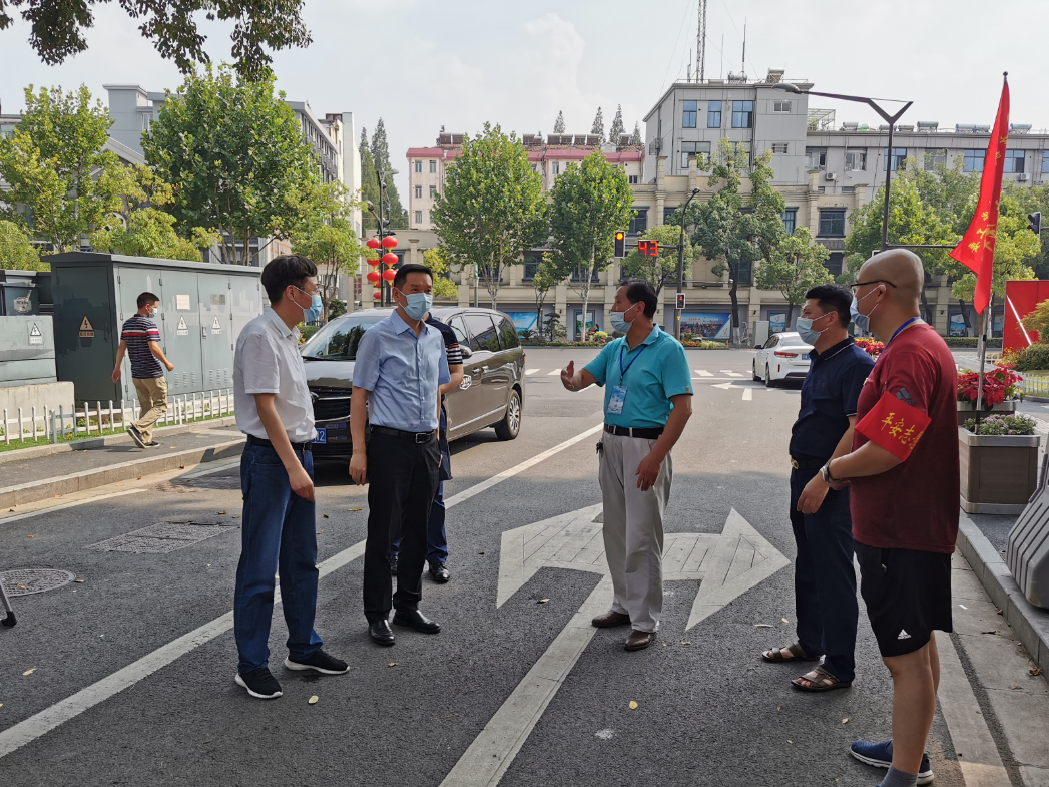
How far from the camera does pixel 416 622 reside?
15.2ft

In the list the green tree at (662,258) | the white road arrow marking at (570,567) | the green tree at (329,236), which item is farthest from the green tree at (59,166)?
the green tree at (662,258)

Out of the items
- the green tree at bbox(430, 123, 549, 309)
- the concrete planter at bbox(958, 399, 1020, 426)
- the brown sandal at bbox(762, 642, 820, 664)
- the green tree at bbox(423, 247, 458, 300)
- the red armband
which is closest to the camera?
the red armband

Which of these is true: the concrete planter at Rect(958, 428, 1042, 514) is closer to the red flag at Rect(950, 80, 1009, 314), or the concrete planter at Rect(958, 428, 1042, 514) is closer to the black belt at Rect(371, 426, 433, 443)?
the red flag at Rect(950, 80, 1009, 314)

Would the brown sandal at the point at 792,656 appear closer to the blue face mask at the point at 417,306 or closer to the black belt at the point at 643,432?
the black belt at the point at 643,432

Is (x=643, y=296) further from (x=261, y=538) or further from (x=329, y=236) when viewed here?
(x=329, y=236)

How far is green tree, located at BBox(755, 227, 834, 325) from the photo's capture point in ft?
177

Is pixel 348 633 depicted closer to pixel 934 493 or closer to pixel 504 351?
pixel 934 493

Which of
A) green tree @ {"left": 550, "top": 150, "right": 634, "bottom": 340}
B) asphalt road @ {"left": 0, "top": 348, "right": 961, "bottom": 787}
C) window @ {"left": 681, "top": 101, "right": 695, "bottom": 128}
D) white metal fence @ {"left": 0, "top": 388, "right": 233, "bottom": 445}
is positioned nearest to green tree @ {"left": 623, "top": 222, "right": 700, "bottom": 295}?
green tree @ {"left": 550, "top": 150, "right": 634, "bottom": 340}

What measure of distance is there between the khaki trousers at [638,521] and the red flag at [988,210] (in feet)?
15.4

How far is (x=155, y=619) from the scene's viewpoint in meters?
4.73

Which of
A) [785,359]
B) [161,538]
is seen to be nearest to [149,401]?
[161,538]

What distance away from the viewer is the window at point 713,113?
66250 mm

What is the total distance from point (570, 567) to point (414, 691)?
6.98ft

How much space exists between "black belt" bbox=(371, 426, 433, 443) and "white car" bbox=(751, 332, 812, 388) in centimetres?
1752
